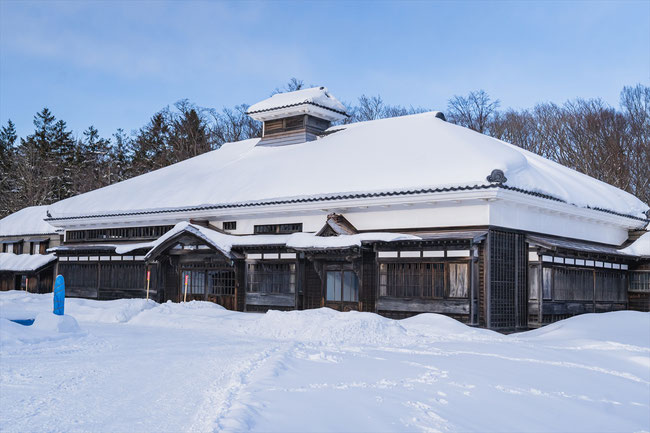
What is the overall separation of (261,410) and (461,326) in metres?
10.6

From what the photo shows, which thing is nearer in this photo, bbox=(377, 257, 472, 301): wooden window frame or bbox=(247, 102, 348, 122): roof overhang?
bbox=(377, 257, 472, 301): wooden window frame

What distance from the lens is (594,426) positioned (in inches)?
306

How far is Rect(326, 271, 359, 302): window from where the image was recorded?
20.9m

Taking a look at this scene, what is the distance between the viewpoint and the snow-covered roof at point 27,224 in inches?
1492

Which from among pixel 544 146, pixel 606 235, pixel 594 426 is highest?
pixel 544 146

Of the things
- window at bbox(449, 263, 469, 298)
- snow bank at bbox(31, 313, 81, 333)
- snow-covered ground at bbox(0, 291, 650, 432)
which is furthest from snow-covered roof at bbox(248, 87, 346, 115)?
snow bank at bbox(31, 313, 81, 333)

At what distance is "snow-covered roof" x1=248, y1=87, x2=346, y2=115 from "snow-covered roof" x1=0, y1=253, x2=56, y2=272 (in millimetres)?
13660

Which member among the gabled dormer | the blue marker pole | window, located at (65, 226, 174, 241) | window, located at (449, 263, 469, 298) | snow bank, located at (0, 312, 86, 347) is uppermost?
the gabled dormer

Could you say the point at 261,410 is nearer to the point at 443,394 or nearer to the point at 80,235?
the point at 443,394

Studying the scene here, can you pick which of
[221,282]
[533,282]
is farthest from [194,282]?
[533,282]

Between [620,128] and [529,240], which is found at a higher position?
[620,128]

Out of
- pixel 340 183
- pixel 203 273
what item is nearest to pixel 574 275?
pixel 340 183

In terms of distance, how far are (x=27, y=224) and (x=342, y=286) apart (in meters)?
25.8

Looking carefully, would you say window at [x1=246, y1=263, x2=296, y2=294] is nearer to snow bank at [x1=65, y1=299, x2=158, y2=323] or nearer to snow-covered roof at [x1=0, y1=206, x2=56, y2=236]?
snow bank at [x1=65, y1=299, x2=158, y2=323]
